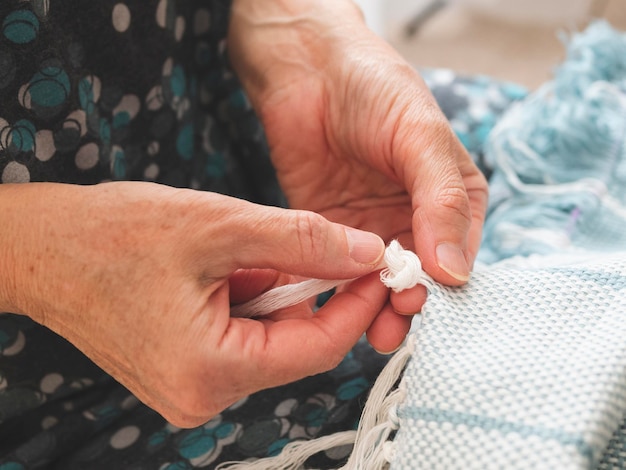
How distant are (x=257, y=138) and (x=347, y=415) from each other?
0.38 metres

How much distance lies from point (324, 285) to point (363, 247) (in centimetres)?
5

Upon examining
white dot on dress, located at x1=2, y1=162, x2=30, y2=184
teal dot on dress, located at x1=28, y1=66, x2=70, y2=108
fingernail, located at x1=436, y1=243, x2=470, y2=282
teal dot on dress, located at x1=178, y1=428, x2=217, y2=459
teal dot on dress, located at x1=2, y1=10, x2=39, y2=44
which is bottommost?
teal dot on dress, located at x1=178, y1=428, x2=217, y2=459

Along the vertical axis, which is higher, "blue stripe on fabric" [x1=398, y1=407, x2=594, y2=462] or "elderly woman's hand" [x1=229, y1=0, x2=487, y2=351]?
"elderly woman's hand" [x1=229, y1=0, x2=487, y2=351]

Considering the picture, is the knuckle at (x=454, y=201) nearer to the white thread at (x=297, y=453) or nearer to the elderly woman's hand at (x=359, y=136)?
the elderly woman's hand at (x=359, y=136)

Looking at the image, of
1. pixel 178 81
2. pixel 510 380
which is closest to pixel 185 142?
pixel 178 81

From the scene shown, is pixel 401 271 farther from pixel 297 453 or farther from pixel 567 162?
pixel 567 162

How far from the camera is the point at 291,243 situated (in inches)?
17.6

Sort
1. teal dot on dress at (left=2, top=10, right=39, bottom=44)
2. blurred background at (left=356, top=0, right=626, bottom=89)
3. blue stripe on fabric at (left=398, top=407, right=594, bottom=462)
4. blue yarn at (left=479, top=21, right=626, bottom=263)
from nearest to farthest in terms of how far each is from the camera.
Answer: blue stripe on fabric at (left=398, top=407, right=594, bottom=462), teal dot on dress at (left=2, top=10, right=39, bottom=44), blue yarn at (left=479, top=21, right=626, bottom=263), blurred background at (left=356, top=0, right=626, bottom=89)

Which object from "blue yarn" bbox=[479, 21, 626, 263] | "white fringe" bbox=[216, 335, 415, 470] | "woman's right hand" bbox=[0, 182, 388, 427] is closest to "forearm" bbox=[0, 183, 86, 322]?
"woman's right hand" bbox=[0, 182, 388, 427]

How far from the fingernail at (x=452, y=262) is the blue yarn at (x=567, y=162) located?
209mm

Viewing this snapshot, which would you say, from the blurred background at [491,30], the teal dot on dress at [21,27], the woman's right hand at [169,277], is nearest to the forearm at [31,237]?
the woman's right hand at [169,277]

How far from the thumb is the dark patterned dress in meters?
0.18

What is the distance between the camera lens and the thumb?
0.44m

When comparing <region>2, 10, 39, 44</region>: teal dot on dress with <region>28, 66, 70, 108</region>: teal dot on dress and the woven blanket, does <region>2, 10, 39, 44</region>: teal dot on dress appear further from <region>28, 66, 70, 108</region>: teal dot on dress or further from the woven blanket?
the woven blanket
